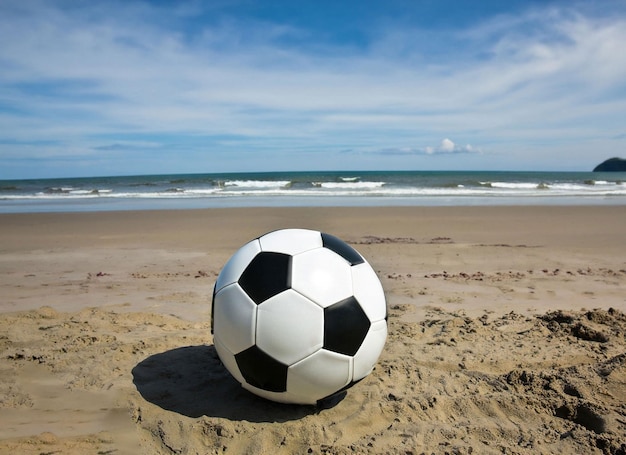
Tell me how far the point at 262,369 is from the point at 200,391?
2.96 ft

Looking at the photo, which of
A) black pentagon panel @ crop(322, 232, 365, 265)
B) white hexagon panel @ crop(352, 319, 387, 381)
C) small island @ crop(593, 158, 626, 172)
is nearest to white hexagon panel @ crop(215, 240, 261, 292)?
black pentagon panel @ crop(322, 232, 365, 265)

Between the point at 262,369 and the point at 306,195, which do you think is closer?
the point at 262,369

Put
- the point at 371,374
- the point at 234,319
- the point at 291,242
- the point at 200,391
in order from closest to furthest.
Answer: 1. the point at 234,319
2. the point at 291,242
3. the point at 200,391
4. the point at 371,374

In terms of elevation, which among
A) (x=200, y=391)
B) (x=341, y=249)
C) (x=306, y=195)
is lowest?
(x=200, y=391)

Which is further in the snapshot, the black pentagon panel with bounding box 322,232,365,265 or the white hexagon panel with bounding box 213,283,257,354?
the black pentagon panel with bounding box 322,232,365,265

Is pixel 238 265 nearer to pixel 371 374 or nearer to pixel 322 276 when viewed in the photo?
pixel 322 276

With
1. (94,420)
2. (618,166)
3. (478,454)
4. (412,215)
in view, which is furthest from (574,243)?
(618,166)

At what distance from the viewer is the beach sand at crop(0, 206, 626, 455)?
10.2ft

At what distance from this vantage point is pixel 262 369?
3119 mm

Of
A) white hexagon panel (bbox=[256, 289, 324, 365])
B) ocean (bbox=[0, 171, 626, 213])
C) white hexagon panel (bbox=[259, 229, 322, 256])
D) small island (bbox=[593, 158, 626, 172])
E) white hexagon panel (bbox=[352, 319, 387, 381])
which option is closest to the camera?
white hexagon panel (bbox=[256, 289, 324, 365])

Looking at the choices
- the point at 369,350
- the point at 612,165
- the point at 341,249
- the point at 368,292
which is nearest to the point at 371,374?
the point at 369,350

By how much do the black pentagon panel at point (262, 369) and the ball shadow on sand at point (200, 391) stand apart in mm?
310

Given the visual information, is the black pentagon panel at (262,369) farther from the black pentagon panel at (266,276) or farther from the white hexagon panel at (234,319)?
the black pentagon panel at (266,276)

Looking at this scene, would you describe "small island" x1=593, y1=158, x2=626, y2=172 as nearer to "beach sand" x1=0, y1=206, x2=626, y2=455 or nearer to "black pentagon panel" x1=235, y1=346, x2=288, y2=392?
"beach sand" x1=0, y1=206, x2=626, y2=455
